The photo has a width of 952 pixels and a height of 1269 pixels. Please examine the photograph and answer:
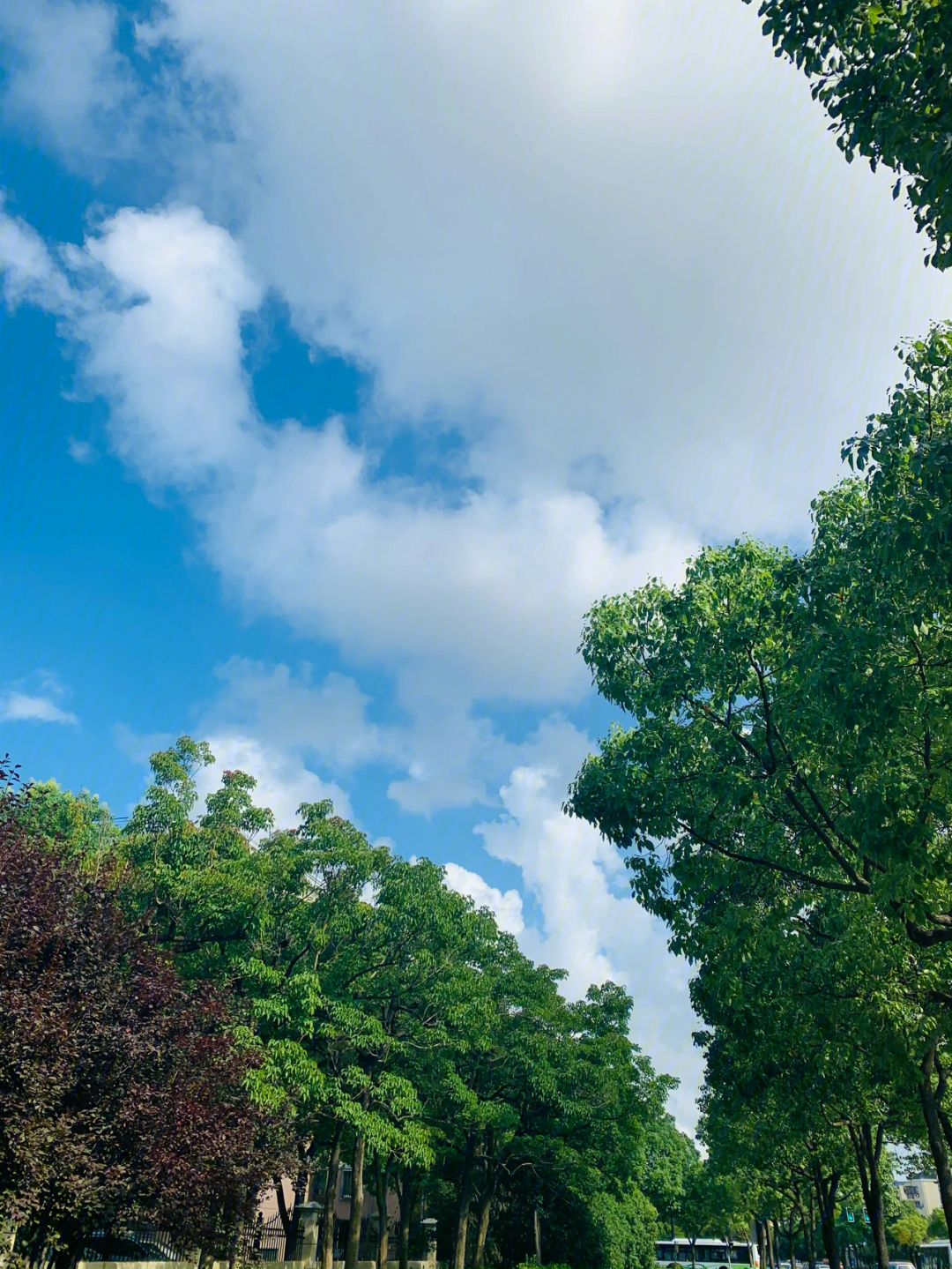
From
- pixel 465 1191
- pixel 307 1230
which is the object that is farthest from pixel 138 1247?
pixel 465 1191

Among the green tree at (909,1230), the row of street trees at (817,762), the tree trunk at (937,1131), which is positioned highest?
the row of street trees at (817,762)

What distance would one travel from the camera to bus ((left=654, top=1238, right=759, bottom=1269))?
8825 centimetres

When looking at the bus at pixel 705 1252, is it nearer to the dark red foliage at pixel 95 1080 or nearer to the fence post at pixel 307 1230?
the fence post at pixel 307 1230

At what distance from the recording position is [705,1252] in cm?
9138

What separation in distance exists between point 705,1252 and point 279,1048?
9114 cm

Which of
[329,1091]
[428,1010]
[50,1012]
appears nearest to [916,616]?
[50,1012]

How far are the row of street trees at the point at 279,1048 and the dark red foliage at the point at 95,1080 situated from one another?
39 mm

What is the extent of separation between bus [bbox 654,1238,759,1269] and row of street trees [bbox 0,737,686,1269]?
46.3 m

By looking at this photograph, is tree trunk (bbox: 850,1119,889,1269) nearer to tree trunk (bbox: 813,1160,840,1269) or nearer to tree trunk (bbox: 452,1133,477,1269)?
tree trunk (bbox: 813,1160,840,1269)

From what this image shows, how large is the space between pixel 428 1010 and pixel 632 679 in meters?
16.9

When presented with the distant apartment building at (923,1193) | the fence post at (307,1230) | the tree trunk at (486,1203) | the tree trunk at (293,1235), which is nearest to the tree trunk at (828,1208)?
the tree trunk at (486,1203)

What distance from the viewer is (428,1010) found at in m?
27.8

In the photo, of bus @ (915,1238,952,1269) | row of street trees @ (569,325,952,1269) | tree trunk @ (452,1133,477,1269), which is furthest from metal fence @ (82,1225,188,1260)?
bus @ (915,1238,952,1269)

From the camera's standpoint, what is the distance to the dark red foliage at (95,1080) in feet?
34.8
